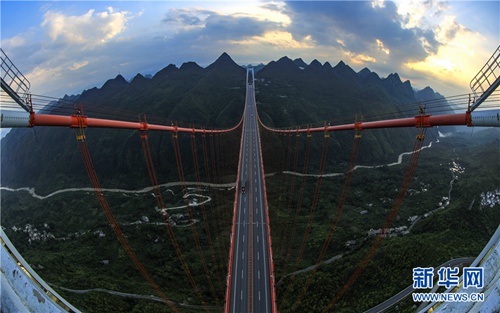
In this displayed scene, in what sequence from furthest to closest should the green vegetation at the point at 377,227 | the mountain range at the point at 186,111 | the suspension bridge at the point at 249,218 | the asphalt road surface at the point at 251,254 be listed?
the mountain range at the point at 186,111, the green vegetation at the point at 377,227, the asphalt road surface at the point at 251,254, the suspension bridge at the point at 249,218

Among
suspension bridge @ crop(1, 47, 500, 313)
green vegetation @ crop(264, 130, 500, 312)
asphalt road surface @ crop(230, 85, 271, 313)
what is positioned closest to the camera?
suspension bridge @ crop(1, 47, 500, 313)

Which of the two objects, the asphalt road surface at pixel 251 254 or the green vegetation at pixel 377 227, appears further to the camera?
the green vegetation at pixel 377 227

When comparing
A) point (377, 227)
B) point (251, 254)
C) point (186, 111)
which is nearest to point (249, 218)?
point (251, 254)

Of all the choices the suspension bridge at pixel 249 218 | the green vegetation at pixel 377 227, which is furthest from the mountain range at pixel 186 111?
the suspension bridge at pixel 249 218

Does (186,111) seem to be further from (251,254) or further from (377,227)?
(251,254)

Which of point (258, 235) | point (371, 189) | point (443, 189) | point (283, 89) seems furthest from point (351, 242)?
point (283, 89)

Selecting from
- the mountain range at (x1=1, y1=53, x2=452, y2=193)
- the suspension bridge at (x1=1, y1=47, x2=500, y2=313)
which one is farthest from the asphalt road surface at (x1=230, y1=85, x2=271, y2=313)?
the mountain range at (x1=1, y1=53, x2=452, y2=193)

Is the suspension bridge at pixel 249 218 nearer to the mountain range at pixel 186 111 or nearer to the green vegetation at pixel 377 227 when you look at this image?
the green vegetation at pixel 377 227

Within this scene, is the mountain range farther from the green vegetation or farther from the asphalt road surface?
the asphalt road surface

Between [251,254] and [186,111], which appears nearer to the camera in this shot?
[251,254]
